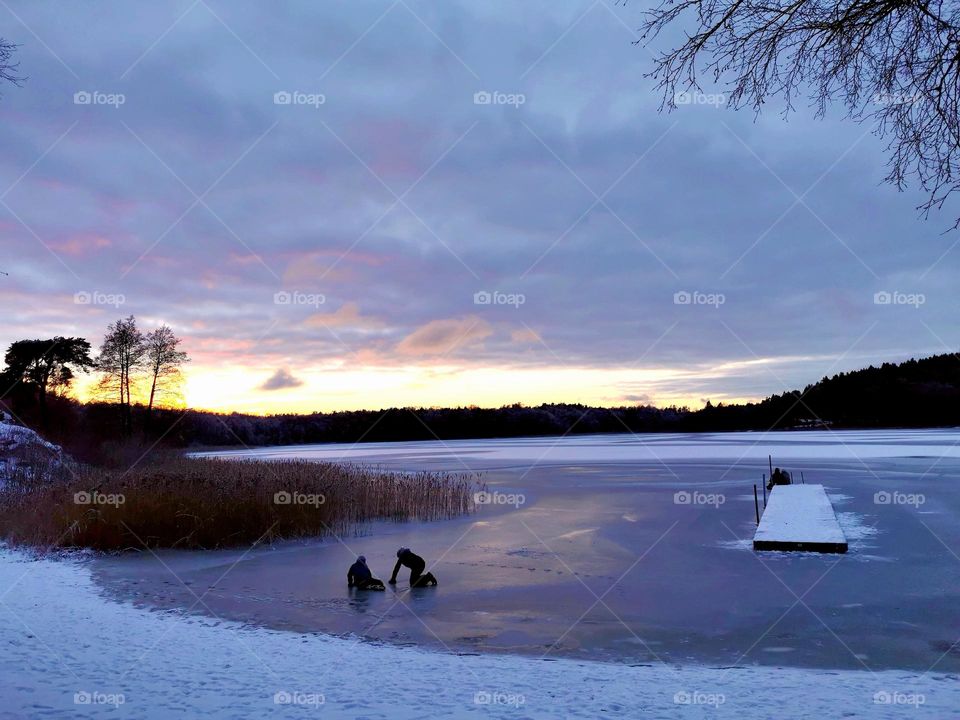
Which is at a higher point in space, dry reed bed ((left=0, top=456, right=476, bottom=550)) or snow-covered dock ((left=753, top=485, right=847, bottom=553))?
dry reed bed ((left=0, top=456, right=476, bottom=550))

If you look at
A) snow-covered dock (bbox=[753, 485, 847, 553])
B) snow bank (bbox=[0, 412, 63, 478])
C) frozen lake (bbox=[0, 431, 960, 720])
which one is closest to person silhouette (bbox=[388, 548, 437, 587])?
frozen lake (bbox=[0, 431, 960, 720])

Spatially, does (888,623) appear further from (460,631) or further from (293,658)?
(293,658)

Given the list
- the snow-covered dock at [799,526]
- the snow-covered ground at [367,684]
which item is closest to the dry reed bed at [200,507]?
the snow-covered ground at [367,684]

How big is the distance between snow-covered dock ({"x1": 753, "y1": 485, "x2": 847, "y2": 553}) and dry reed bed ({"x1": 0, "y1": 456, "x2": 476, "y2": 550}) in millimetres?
8776

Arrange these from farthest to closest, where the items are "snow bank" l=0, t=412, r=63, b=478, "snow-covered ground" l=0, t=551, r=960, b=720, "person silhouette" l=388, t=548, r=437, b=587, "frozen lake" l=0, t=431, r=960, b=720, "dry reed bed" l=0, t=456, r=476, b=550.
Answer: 1. "snow bank" l=0, t=412, r=63, b=478
2. "dry reed bed" l=0, t=456, r=476, b=550
3. "person silhouette" l=388, t=548, r=437, b=587
4. "frozen lake" l=0, t=431, r=960, b=720
5. "snow-covered ground" l=0, t=551, r=960, b=720

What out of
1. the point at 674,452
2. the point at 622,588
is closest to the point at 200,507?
the point at 622,588

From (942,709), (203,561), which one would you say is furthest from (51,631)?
(942,709)

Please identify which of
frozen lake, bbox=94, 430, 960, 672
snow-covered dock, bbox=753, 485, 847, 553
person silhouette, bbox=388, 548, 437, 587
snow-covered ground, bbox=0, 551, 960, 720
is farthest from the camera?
snow-covered dock, bbox=753, 485, 847, 553

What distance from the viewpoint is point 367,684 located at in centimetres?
733

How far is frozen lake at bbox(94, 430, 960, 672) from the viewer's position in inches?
349

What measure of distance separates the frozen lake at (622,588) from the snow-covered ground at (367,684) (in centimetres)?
60

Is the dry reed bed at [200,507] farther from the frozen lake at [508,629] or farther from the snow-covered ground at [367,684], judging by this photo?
the snow-covered ground at [367,684]

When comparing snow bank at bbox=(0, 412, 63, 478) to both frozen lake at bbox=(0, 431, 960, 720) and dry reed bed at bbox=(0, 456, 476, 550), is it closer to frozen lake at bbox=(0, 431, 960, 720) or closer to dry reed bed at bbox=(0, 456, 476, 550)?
dry reed bed at bbox=(0, 456, 476, 550)

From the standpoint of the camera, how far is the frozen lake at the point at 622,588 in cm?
888
